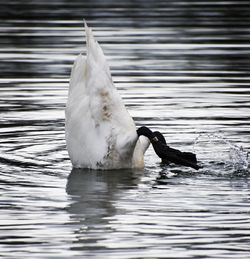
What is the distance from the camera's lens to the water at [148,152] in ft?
30.1

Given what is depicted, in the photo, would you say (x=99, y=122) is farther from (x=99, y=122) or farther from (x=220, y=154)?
(x=220, y=154)

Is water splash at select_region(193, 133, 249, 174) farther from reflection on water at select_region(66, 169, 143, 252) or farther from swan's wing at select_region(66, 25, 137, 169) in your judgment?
swan's wing at select_region(66, 25, 137, 169)

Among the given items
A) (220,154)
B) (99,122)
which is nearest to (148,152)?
(220,154)

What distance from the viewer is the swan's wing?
11766 mm

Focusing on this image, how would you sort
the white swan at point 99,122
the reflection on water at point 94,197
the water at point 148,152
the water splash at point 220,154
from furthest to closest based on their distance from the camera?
the water splash at point 220,154
the white swan at point 99,122
the reflection on water at point 94,197
the water at point 148,152

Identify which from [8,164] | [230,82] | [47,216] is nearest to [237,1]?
[230,82]

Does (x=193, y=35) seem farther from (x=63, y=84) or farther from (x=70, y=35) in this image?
(x=63, y=84)

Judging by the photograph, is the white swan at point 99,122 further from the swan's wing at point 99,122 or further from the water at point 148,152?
the water at point 148,152

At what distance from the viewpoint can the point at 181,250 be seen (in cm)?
877

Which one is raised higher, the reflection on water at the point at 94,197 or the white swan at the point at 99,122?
the white swan at the point at 99,122

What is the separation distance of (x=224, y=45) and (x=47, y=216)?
42.5 ft

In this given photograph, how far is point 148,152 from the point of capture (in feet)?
44.0

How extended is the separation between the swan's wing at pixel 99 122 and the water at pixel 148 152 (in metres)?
0.20

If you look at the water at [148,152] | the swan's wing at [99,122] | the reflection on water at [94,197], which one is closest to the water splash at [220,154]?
the water at [148,152]
